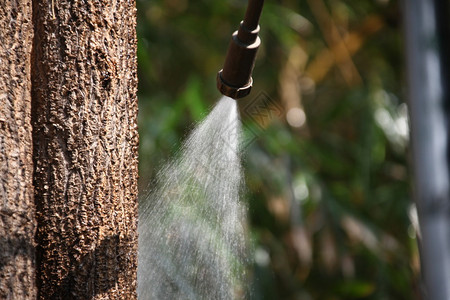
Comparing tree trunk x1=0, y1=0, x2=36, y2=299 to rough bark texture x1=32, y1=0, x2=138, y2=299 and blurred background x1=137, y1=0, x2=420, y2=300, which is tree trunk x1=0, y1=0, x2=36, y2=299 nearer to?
rough bark texture x1=32, y1=0, x2=138, y2=299

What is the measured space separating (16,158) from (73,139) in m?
0.08

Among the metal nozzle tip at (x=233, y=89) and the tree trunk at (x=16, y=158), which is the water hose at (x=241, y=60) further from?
the tree trunk at (x=16, y=158)

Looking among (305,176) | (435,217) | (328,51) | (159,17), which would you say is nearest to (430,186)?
(435,217)

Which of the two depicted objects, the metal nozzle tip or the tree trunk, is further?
the metal nozzle tip

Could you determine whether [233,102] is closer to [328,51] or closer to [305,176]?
[305,176]

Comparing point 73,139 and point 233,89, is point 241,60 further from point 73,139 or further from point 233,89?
point 73,139

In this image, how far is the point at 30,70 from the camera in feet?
2.72

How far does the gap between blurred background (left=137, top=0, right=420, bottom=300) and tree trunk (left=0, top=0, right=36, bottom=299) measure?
1.33 m

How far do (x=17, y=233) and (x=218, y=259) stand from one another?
1.75 feet

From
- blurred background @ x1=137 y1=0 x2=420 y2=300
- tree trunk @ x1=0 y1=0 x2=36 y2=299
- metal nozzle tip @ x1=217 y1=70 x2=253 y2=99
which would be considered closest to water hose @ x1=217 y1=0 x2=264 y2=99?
metal nozzle tip @ x1=217 y1=70 x2=253 y2=99

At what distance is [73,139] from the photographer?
32.4 inches

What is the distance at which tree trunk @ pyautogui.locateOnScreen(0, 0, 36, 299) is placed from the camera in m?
0.80

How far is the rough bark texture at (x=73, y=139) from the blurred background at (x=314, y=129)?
1313mm

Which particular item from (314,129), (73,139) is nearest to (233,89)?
(73,139)
